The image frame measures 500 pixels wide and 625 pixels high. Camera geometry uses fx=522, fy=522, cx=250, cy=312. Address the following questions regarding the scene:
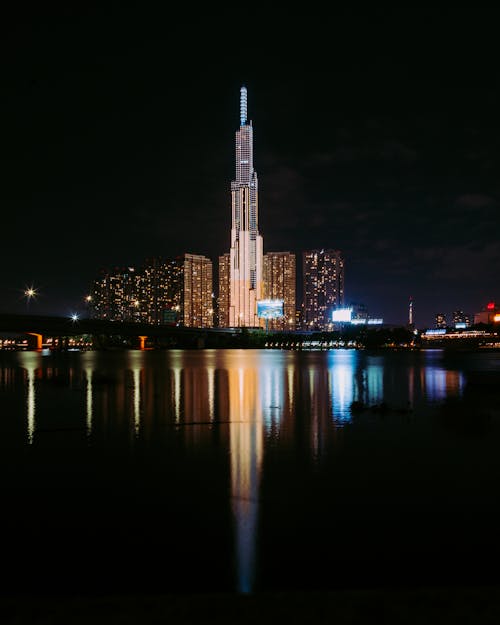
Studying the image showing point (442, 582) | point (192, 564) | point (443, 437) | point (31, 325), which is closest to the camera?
point (442, 582)

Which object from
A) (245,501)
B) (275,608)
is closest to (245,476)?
(245,501)

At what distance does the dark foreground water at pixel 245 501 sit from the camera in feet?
26.9

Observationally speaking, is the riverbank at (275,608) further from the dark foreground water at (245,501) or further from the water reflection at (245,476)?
the water reflection at (245,476)

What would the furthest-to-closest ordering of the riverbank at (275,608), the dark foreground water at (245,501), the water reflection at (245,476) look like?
the water reflection at (245,476) < the dark foreground water at (245,501) < the riverbank at (275,608)

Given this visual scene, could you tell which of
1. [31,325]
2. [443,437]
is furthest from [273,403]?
[31,325]

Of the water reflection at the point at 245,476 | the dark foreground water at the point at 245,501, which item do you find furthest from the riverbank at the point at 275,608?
the water reflection at the point at 245,476

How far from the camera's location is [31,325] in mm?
144250

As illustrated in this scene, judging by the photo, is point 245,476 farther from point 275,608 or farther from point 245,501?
point 275,608

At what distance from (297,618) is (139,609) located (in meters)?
1.49

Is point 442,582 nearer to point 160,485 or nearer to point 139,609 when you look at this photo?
point 139,609

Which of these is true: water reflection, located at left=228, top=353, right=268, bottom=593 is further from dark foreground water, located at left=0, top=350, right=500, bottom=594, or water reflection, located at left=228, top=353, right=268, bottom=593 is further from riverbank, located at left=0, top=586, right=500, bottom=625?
riverbank, located at left=0, top=586, right=500, bottom=625

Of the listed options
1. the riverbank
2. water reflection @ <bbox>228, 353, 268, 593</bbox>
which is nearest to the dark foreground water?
water reflection @ <bbox>228, 353, 268, 593</bbox>

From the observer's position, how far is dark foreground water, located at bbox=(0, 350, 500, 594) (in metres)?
8.21

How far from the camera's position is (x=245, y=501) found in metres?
11.9
